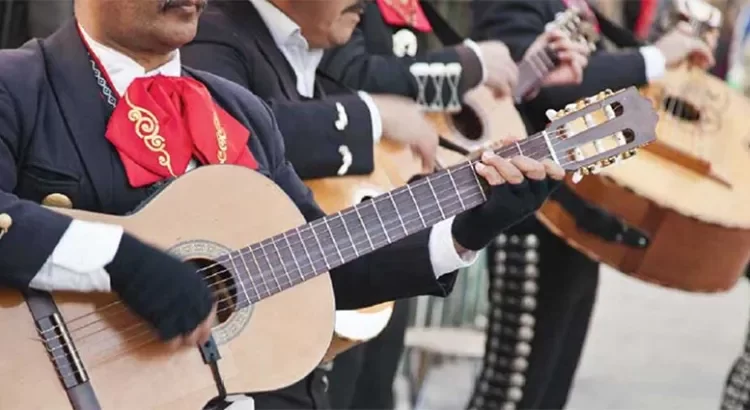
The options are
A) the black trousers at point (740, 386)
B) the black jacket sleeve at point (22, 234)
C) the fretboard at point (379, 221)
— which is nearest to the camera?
the black jacket sleeve at point (22, 234)

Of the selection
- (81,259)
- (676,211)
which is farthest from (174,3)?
(676,211)

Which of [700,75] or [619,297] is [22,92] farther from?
[619,297]

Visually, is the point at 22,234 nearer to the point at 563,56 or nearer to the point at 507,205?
the point at 507,205

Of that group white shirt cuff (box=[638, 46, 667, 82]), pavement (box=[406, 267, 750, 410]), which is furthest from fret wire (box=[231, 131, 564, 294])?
pavement (box=[406, 267, 750, 410])

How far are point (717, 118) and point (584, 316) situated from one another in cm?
60

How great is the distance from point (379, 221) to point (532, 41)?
1.31 metres

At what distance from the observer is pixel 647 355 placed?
529cm

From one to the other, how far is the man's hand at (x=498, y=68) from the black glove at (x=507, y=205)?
978 millimetres

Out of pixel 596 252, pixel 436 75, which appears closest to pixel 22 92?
pixel 436 75

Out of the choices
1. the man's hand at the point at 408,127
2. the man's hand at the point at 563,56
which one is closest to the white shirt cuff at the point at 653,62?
the man's hand at the point at 563,56

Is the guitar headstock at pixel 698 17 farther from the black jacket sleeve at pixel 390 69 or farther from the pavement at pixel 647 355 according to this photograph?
the pavement at pixel 647 355

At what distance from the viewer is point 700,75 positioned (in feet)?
11.2

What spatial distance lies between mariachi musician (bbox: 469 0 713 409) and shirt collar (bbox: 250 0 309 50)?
87 centimetres

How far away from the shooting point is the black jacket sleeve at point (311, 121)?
221 centimetres
